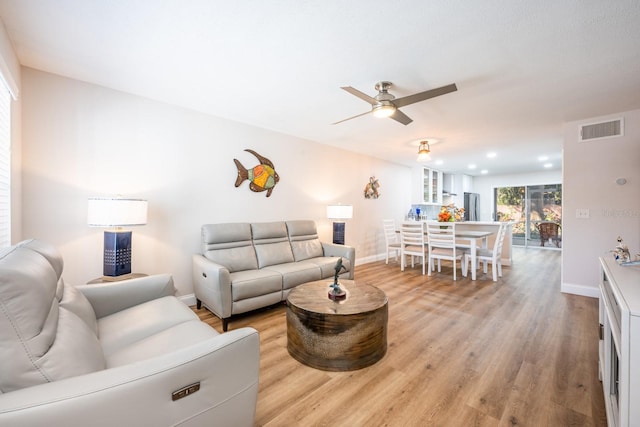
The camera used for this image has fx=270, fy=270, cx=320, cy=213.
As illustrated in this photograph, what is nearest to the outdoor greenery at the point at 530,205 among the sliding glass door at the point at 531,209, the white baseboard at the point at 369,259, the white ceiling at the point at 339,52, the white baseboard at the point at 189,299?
the sliding glass door at the point at 531,209

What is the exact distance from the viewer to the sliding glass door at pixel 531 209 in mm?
7711

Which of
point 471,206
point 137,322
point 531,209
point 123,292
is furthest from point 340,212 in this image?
point 531,209

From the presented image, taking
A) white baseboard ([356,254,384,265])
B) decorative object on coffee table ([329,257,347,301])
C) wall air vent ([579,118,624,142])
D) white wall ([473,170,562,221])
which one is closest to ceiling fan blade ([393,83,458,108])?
decorative object on coffee table ([329,257,347,301])

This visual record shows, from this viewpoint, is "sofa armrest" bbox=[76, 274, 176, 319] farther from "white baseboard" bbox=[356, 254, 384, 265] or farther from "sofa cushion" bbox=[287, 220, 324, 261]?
"white baseboard" bbox=[356, 254, 384, 265]

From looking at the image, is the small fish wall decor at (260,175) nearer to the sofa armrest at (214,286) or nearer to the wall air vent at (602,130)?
the sofa armrest at (214,286)

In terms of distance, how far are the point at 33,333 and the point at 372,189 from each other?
17.9ft

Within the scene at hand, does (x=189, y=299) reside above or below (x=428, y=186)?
below

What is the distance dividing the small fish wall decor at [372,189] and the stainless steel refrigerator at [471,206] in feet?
15.0

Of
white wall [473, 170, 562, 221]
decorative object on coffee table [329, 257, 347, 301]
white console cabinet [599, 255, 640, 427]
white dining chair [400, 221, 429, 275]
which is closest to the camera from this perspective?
white console cabinet [599, 255, 640, 427]

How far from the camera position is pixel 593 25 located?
1.74 m

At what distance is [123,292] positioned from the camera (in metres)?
1.94

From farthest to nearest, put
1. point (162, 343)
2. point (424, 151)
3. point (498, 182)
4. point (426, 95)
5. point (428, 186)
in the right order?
point (498, 182) < point (428, 186) < point (424, 151) < point (426, 95) < point (162, 343)

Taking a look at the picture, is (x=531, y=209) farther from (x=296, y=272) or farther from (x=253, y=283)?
(x=253, y=283)

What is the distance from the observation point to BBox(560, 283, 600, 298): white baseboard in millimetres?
3481
